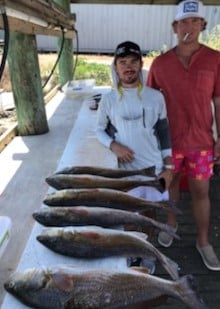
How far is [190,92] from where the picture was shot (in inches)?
104

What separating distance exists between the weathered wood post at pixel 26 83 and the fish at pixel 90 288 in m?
2.83

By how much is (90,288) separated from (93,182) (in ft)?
3.02

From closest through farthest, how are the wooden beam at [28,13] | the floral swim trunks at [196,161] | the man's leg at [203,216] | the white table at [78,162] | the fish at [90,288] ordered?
the fish at [90,288], the white table at [78,162], the wooden beam at [28,13], the floral swim trunks at [196,161], the man's leg at [203,216]

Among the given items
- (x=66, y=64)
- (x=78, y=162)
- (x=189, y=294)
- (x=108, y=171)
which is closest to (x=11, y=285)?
(x=189, y=294)

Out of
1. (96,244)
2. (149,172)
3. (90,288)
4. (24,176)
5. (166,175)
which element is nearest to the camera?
(90,288)

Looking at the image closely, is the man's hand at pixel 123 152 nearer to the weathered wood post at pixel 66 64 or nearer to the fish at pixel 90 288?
the fish at pixel 90 288

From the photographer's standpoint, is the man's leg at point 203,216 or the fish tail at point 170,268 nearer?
the fish tail at point 170,268

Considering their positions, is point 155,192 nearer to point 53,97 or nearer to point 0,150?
point 0,150

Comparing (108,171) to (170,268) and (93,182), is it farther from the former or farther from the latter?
(170,268)

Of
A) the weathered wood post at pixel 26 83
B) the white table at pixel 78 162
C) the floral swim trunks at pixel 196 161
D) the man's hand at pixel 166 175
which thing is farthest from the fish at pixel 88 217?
the weathered wood post at pixel 26 83

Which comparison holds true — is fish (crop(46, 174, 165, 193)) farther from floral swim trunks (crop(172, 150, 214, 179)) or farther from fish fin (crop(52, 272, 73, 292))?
fish fin (crop(52, 272, 73, 292))

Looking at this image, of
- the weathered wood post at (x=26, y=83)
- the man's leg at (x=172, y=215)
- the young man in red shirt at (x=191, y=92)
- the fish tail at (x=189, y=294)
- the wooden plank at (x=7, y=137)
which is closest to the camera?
the fish tail at (x=189, y=294)

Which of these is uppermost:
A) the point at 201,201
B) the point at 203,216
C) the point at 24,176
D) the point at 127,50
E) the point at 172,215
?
the point at 127,50

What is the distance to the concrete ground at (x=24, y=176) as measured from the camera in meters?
2.20
